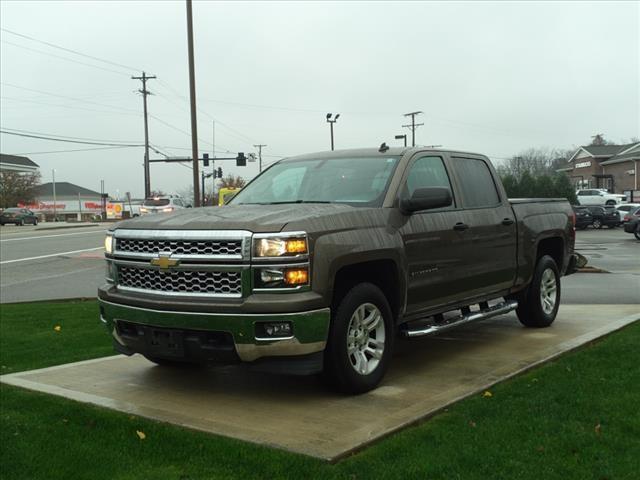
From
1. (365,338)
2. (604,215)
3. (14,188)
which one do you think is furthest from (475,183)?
(14,188)

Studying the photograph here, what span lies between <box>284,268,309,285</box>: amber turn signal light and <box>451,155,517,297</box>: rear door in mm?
2101

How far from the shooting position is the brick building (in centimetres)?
6497

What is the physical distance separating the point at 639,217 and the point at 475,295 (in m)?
25.7

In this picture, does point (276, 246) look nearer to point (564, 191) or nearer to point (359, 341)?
point (359, 341)

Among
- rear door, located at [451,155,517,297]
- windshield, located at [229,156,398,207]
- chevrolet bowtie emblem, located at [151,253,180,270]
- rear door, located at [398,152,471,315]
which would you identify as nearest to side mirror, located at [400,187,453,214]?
rear door, located at [398,152,471,315]

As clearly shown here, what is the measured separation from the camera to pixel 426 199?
17.4ft

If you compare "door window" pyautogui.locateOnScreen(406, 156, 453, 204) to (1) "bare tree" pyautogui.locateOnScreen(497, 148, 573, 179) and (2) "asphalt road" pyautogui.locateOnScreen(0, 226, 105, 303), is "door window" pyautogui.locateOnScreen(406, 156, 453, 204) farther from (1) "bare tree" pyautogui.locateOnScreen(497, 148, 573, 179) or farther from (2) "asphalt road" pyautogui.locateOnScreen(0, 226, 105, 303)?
(1) "bare tree" pyautogui.locateOnScreen(497, 148, 573, 179)

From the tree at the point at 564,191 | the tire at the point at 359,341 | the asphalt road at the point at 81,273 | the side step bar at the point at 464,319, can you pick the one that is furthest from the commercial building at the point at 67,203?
the tire at the point at 359,341

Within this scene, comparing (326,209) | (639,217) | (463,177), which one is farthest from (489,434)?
(639,217)

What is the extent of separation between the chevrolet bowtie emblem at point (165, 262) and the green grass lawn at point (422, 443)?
1032 mm

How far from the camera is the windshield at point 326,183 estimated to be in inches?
221

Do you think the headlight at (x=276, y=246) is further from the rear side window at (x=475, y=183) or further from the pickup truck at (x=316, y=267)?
the rear side window at (x=475, y=183)

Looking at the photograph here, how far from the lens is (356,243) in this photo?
487cm

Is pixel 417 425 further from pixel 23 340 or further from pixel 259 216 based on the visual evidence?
pixel 23 340
